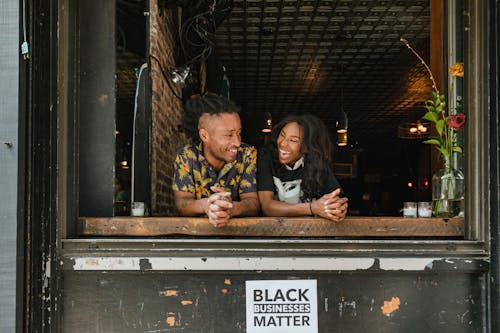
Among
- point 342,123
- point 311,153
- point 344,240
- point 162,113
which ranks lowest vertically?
point 344,240

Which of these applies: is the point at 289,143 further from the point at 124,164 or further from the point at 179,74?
the point at 179,74

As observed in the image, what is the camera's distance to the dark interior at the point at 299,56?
5.09m

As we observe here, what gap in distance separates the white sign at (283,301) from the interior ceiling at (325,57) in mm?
4377

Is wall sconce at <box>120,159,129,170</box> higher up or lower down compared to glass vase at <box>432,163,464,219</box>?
higher up

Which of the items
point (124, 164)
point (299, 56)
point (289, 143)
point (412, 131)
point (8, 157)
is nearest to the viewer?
point (8, 157)

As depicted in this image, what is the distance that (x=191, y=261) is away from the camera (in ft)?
9.20

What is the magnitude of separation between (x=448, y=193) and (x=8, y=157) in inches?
88.4

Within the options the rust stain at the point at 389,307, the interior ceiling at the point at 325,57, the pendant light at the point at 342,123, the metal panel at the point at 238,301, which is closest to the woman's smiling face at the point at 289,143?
the metal panel at the point at 238,301

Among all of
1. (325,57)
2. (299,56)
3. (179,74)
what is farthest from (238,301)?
(325,57)

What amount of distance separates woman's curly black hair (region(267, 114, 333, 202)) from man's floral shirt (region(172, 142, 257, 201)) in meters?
0.20

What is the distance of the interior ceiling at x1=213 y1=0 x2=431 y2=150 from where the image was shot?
6922mm

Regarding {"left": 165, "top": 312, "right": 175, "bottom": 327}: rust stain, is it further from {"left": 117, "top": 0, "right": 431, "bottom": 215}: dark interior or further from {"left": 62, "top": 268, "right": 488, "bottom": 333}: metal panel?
{"left": 117, "top": 0, "right": 431, "bottom": 215}: dark interior

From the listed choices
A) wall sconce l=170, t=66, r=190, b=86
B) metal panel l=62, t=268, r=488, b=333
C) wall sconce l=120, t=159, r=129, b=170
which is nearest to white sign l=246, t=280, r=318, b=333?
metal panel l=62, t=268, r=488, b=333

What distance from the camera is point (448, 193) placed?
3158 millimetres
